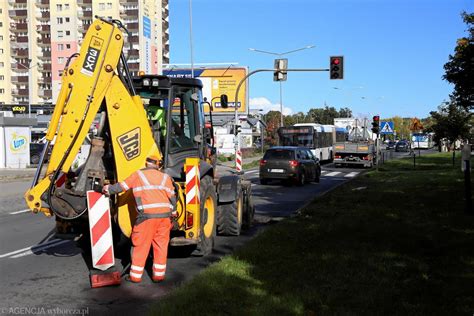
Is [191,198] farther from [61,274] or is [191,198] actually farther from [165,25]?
[165,25]

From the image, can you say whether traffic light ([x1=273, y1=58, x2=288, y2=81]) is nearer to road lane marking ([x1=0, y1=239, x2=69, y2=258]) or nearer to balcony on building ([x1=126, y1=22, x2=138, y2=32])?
road lane marking ([x1=0, y1=239, x2=69, y2=258])

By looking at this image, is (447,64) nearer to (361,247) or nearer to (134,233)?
(361,247)

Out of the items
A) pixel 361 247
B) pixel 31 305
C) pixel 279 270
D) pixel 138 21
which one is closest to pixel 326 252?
pixel 361 247

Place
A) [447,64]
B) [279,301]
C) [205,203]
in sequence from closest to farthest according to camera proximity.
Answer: [279,301] < [205,203] < [447,64]

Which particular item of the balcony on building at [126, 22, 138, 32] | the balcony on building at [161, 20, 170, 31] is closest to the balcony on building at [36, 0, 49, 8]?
the balcony on building at [126, 22, 138, 32]

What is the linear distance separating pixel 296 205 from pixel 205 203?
7.59 metres

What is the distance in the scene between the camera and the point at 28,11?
98.6 meters

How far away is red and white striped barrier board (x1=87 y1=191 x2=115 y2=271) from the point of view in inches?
258

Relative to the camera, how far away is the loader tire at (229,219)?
380 inches

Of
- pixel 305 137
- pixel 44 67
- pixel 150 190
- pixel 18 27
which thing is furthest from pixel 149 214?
pixel 18 27

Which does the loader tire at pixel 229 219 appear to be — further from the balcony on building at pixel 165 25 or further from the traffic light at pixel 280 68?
the balcony on building at pixel 165 25

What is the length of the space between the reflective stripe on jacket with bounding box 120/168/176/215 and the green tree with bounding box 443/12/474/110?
14.7 m

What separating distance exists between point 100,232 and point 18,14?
107 metres

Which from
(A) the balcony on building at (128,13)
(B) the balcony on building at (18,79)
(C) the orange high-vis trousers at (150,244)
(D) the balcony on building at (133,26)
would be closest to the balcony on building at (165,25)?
(A) the balcony on building at (128,13)
